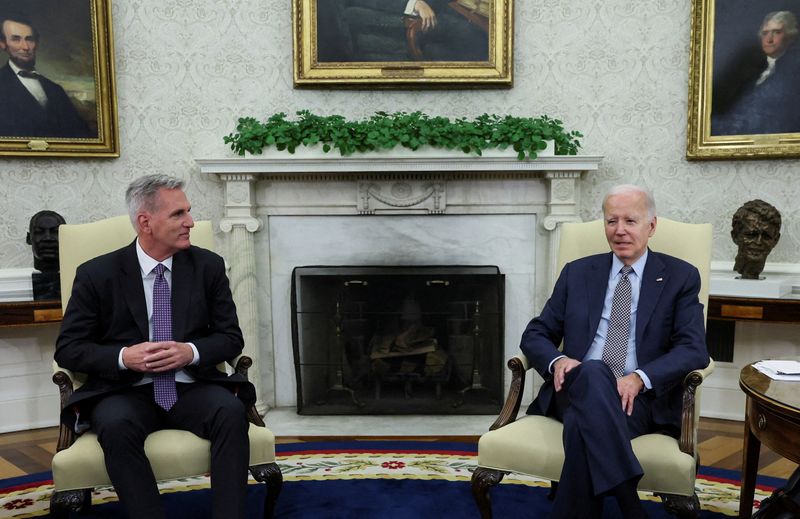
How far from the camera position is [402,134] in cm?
400

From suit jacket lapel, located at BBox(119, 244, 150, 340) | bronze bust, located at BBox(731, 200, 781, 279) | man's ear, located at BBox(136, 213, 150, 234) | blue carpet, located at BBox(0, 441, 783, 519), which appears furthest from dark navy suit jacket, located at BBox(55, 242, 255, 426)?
bronze bust, located at BBox(731, 200, 781, 279)

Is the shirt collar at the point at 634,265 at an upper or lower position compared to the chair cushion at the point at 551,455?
upper

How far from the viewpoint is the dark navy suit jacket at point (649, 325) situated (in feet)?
7.82

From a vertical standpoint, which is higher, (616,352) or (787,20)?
(787,20)

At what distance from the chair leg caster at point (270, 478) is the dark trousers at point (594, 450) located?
106 cm

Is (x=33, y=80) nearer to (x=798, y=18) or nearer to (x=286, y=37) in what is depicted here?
(x=286, y=37)

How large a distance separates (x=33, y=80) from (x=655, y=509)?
4.33m

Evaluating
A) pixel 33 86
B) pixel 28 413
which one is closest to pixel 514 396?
pixel 28 413

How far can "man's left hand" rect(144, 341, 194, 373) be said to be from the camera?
2.36m

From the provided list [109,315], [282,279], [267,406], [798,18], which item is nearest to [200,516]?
[109,315]

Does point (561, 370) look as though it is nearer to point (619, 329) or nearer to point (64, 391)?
point (619, 329)

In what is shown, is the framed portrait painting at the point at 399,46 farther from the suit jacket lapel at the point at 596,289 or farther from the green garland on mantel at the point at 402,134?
the suit jacket lapel at the point at 596,289

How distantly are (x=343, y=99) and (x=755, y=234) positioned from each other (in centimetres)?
273

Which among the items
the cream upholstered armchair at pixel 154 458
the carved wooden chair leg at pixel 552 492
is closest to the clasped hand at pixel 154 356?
the cream upholstered armchair at pixel 154 458
